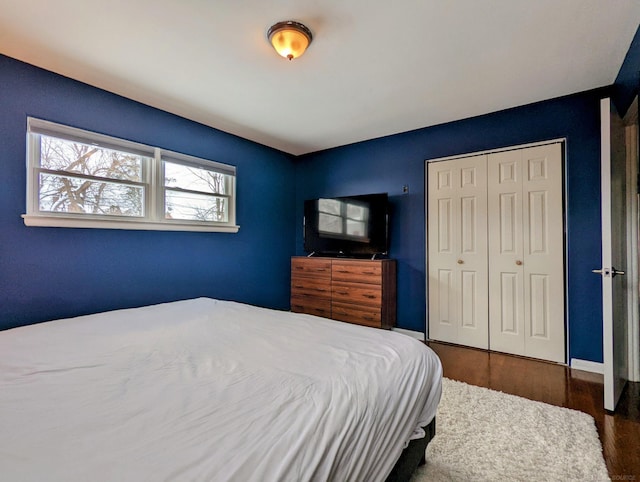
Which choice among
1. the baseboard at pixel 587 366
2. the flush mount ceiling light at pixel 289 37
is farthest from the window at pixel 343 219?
the baseboard at pixel 587 366

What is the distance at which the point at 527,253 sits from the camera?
9.68ft

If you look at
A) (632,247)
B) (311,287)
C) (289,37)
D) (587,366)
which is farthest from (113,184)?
(587,366)

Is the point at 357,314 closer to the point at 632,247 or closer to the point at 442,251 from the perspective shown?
the point at 442,251

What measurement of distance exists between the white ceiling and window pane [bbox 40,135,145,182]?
0.55 m

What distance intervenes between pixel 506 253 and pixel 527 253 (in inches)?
7.1

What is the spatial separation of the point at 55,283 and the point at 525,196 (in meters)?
4.28

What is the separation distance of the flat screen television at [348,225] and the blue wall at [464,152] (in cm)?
25

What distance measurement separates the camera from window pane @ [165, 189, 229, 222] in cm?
309

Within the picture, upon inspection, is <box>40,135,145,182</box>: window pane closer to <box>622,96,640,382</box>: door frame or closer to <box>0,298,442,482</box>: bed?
<box>0,298,442,482</box>: bed

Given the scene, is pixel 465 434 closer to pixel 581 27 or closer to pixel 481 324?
pixel 481 324

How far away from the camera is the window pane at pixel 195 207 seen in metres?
3.09

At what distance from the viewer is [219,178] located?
3604mm

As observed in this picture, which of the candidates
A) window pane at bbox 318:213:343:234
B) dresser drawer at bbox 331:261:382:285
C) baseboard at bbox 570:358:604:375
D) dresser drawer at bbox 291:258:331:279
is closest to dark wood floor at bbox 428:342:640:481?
baseboard at bbox 570:358:604:375

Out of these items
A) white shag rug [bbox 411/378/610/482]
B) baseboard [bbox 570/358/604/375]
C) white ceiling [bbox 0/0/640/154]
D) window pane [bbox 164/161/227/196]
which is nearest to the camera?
white shag rug [bbox 411/378/610/482]
